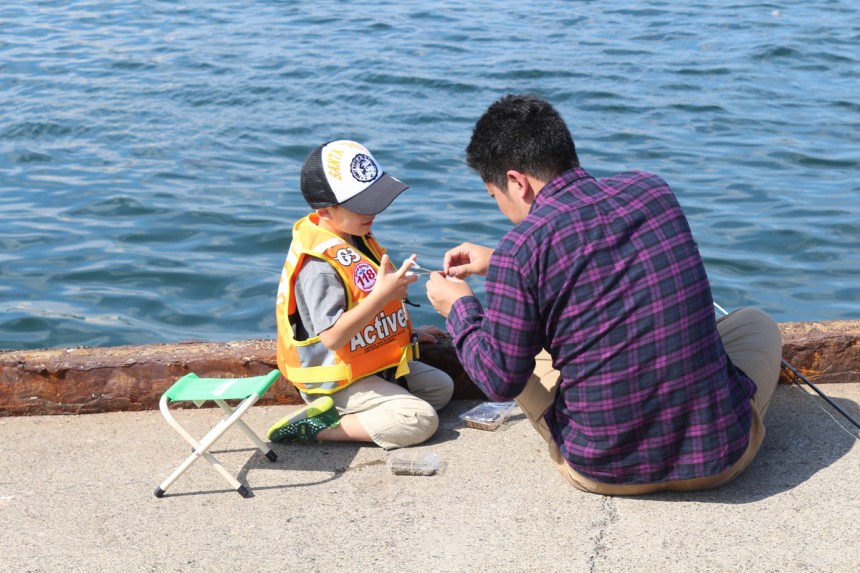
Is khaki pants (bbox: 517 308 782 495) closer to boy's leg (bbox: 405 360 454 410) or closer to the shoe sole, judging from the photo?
boy's leg (bbox: 405 360 454 410)

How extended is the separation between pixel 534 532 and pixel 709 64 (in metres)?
12.1

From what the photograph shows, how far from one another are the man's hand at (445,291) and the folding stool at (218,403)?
0.72 m

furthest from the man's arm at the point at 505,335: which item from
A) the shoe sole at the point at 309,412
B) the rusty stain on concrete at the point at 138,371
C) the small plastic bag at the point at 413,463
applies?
the rusty stain on concrete at the point at 138,371

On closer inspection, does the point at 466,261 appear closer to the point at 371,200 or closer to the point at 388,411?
the point at 371,200

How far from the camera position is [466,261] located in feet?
14.9

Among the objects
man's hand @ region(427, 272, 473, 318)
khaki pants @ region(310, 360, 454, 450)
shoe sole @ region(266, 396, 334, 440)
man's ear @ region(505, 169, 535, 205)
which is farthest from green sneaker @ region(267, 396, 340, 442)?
man's ear @ region(505, 169, 535, 205)

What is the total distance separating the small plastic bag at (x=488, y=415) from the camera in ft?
15.6

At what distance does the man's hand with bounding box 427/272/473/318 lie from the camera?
4.18m

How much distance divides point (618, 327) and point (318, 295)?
4.59 feet

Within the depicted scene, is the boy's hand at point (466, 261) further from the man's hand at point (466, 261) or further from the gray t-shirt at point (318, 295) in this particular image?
the gray t-shirt at point (318, 295)

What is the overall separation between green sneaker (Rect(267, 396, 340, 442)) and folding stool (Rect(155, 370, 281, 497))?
0.39 ft

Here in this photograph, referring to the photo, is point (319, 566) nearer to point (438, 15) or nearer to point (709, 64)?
point (709, 64)

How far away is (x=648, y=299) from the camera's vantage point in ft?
11.8

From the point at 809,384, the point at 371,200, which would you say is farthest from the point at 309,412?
the point at 809,384
